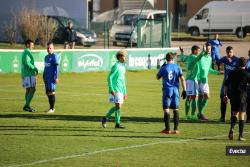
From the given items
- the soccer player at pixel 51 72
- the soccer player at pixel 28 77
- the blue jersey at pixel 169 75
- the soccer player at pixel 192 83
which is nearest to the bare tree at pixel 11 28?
the soccer player at pixel 28 77

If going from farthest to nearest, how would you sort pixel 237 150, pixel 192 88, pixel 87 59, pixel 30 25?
1. pixel 30 25
2. pixel 87 59
3. pixel 192 88
4. pixel 237 150

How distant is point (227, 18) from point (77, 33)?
1546 centimetres

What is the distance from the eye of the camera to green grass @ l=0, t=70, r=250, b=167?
47.1ft

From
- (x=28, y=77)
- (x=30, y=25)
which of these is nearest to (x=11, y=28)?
(x=30, y=25)

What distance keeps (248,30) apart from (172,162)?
4607 cm

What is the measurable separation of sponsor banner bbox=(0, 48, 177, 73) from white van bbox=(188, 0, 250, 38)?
752 inches

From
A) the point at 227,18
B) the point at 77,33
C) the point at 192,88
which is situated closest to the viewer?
the point at 192,88

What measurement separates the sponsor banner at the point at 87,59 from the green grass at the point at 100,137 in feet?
26.0

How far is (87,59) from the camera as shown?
37156 mm

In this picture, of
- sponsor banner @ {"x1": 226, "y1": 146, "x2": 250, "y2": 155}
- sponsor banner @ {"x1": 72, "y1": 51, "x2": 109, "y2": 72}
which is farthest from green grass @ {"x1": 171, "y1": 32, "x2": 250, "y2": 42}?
sponsor banner @ {"x1": 226, "y1": 146, "x2": 250, "y2": 155}

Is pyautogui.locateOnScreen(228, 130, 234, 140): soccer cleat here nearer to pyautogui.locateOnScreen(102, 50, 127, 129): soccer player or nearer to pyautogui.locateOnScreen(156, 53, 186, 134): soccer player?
pyautogui.locateOnScreen(156, 53, 186, 134): soccer player

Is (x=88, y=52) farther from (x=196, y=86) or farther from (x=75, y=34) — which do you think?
(x=196, y=86)

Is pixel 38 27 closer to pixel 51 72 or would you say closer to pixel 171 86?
pixel 51 72

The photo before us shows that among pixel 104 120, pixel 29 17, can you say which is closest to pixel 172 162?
pixel 104 120
